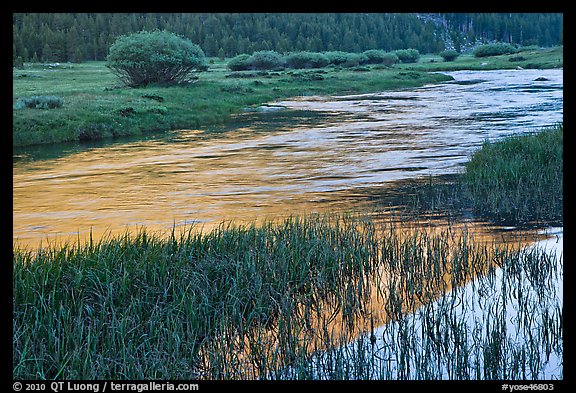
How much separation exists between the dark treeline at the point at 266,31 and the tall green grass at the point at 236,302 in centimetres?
8036

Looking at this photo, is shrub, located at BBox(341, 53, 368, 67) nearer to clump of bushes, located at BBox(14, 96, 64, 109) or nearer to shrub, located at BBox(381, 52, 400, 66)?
shrub, located at BBox(381, 52, 400, 66)

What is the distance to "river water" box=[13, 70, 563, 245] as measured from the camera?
15.6 m

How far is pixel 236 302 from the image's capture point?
8.05m

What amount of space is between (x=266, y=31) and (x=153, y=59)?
3422 inches

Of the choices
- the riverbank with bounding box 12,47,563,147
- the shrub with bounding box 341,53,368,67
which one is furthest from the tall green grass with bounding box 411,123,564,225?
the shrub with bounding box 341,53,368,67

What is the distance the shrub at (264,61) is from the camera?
81106 mm

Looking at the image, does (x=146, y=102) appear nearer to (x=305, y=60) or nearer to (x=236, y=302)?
(x=236, y=302)

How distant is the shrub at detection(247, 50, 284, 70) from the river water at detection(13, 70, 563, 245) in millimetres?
42077

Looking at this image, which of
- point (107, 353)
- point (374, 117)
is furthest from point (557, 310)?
point (374, 117)

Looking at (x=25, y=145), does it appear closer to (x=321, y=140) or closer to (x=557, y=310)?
(x=321, y=140)

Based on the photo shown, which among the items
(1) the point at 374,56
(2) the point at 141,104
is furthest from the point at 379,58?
(2) the point at 141,104

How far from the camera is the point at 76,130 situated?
30031mm

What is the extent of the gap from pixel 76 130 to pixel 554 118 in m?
21.8

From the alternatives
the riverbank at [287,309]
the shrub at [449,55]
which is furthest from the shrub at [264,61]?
the riverbank at [287,309]
